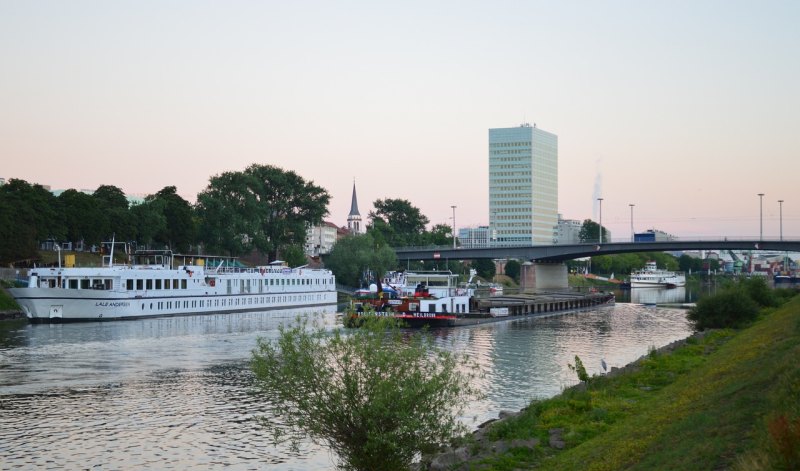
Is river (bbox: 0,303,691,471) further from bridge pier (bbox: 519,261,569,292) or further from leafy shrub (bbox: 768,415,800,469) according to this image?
bridge pier (bbox: 519,261,569,292)

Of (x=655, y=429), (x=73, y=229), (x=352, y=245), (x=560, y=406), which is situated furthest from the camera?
(x=352, y=245)

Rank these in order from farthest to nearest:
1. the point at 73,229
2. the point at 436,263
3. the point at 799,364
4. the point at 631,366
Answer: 1. the point at 436,263
2. the point at 73,229
3. the point at 631,366
4. the point at 799,364

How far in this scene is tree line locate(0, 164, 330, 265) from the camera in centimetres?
9450

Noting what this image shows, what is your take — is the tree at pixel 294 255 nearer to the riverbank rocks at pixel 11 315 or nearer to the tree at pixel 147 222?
the tree at pixel 147 222

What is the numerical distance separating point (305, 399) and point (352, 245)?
388 feet

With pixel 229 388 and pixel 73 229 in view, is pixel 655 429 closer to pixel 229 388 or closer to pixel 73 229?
pixel 229 388

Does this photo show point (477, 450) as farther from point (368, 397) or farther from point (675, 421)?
point (675, 421)

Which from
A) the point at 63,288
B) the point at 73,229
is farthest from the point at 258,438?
the point at 73,229

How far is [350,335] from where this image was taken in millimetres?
20734

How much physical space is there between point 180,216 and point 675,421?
4427 inches

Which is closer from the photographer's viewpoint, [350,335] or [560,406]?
[350,335]

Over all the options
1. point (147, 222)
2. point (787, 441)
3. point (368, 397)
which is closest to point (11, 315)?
point (147, 222)

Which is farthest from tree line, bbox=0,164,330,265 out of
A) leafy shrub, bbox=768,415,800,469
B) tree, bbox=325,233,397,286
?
leafy shrub, bbox=768,415,800,469

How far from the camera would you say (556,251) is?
412ft
